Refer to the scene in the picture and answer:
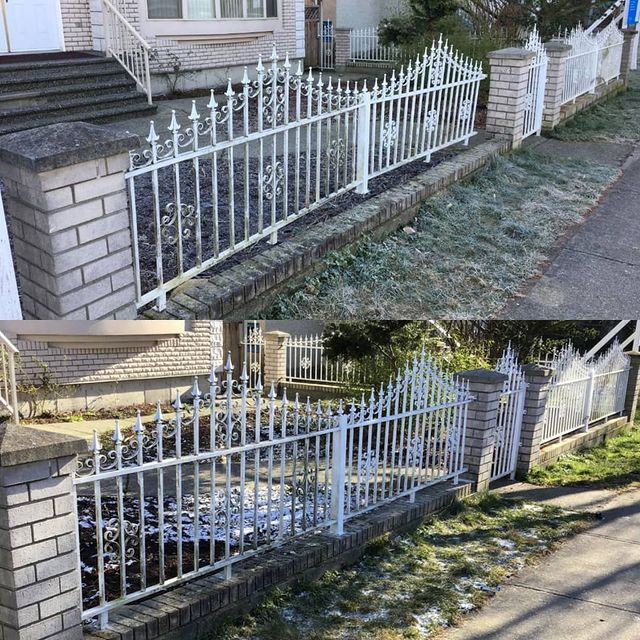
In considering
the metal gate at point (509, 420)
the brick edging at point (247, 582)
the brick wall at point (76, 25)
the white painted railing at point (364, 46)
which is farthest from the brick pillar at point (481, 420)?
the white painted railing at point (364, 46)

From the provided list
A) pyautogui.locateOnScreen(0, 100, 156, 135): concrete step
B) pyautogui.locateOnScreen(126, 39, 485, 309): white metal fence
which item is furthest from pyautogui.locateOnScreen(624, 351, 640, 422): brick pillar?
pyautogui.locateOnScreen(0, 100, 156, 135): concrete step

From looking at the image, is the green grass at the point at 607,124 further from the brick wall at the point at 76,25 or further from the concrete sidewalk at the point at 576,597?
the brick wall at the point at 76,25

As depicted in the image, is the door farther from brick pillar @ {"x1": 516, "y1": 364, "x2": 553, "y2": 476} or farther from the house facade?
Result: brick pillar @ {"x1": 516, "y1": 364, "x2": 553, "y2": 476}

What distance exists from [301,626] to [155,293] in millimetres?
2203

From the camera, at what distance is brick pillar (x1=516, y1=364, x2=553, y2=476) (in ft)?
23.0

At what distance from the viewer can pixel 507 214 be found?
7238mm

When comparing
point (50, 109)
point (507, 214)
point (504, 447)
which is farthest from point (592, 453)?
point (50, 109)

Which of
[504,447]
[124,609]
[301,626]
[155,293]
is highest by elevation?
[155,293]

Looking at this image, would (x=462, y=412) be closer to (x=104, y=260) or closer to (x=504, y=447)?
(x=504, y=447)

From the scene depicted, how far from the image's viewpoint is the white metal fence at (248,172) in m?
4.44

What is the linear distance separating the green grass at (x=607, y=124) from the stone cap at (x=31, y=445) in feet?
31.3

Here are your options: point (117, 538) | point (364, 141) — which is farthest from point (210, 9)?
point (117, 538)

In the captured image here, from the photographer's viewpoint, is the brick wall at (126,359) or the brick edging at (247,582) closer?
the brick edging at (247,582)

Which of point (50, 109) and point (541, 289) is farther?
point (50, 109)
